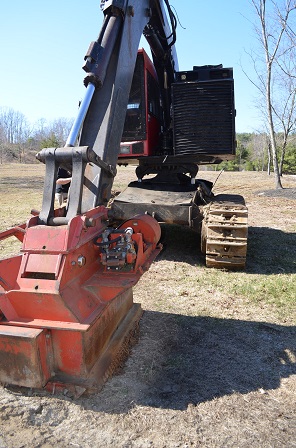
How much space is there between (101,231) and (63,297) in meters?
0.73

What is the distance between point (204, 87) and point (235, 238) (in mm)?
2377

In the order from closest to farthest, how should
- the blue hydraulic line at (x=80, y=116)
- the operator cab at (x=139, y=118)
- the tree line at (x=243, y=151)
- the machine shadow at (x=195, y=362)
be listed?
the machine shadow at (x=195, y=362)
the blue hydraulic line at (x=80, y=116)
the operator cab at (x=139, y=118)
the tree line at (x=243, y=151)

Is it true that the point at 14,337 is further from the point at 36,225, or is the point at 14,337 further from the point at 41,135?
the point at 41,135

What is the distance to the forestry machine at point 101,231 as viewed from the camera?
2529 millimetres

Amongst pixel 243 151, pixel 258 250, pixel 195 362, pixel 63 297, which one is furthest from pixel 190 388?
pixel 243 151

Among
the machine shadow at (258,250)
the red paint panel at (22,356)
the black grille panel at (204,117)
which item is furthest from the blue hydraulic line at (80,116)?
the machine shadow at (258,250)

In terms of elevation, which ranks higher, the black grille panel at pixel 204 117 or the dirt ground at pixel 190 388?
the black grille panel at pixel 204 117

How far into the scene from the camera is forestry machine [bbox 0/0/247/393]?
8.30 ft

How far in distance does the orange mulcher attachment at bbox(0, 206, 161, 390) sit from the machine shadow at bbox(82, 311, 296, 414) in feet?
0.75

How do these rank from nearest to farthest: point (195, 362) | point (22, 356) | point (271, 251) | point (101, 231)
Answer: point (22, 356), point (101, 231), point (195, 362), point (271, 251)

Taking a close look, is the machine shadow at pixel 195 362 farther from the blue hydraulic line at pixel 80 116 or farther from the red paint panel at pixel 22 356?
the blue hydraulic line at pixel 80 116

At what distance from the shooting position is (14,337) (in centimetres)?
241

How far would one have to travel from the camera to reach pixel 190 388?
2.81 meters

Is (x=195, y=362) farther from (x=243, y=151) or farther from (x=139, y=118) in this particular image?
(x=243, y=151)
